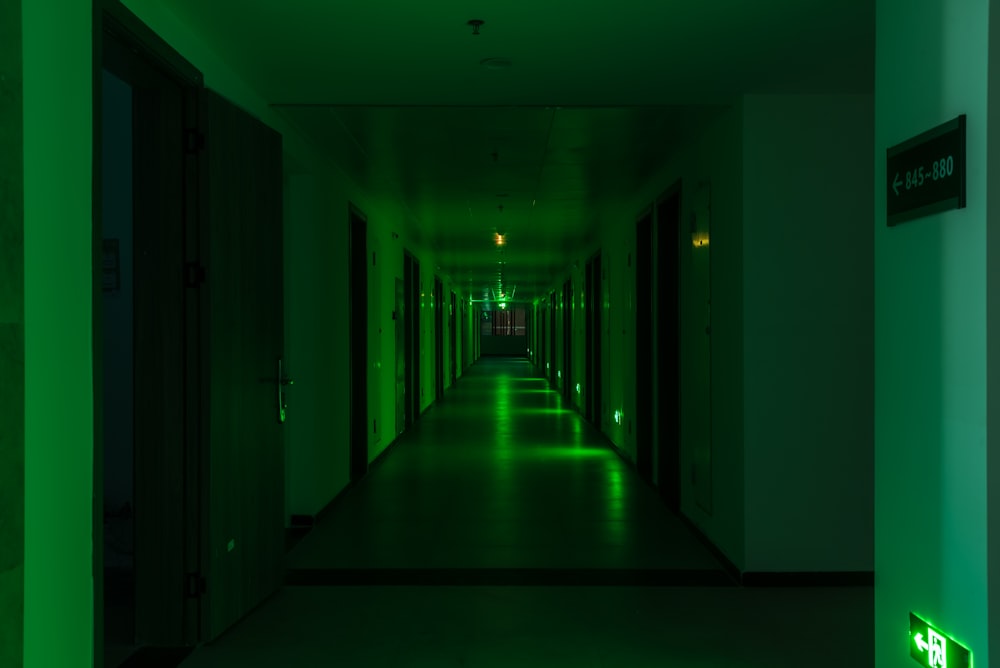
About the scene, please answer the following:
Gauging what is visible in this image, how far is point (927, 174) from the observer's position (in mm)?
2277

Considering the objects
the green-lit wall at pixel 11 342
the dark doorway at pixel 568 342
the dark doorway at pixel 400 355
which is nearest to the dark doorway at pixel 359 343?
the dark doorway at pixel 400 355

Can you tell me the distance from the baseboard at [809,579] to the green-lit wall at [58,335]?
307 centimetres

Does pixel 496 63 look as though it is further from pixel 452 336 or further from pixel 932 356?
pixel 452 336

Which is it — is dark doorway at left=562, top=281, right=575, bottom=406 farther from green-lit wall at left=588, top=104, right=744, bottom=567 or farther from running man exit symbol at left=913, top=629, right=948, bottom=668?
running man exit symbol at left=913, top=629, right=948, bottom=668

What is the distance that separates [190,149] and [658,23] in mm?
1895

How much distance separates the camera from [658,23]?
3.26 m

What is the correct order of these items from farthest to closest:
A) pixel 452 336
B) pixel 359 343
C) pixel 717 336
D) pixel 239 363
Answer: pixel 452 336
pixel 359 343
pixel 717 336
pixel 239 363

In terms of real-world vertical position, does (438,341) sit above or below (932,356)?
below

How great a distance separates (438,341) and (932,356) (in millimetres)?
13721

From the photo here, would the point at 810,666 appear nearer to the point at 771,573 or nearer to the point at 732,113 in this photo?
the point at 771,573

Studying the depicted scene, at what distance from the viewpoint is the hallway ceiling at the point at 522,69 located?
3166 millimetres

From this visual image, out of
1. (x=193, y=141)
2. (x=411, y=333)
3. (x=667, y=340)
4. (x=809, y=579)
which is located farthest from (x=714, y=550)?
(x=411, y=333)

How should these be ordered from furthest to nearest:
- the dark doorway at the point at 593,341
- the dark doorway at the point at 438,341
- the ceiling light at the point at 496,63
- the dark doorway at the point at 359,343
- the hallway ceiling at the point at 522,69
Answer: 1. the dark doorway at the point at 438,341
2. the dark doorway at the point at 593,341
3. the dark doorway at the point at 359,343
4. the ceiling light at the point at 496,63
5. the hallway ceiling at the point at 522,69

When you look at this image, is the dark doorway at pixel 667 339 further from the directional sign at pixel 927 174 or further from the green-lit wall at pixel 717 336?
the directional sign at pixel 927 174
